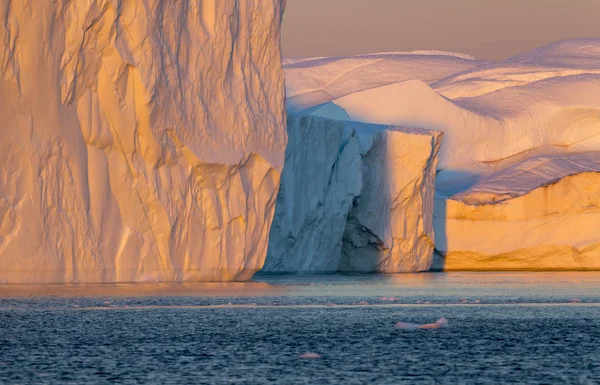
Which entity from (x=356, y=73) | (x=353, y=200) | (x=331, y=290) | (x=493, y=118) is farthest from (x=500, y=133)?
(x=331, y=290)

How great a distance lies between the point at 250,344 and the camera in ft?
30.0

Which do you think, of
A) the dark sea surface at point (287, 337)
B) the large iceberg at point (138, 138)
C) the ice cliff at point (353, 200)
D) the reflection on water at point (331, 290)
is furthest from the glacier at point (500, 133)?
the dark sea surface at point (287, 337)

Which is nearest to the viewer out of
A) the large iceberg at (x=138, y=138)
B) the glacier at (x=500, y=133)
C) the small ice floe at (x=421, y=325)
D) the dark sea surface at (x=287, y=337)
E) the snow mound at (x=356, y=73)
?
the dark sea surface at (x=287, y=337)

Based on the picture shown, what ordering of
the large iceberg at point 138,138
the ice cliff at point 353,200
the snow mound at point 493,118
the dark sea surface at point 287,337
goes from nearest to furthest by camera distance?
the dark sea surface at point 287,337
the large iceberg at point 138,138
the ice cliff at point 353,200
the snow mound at point 493,118

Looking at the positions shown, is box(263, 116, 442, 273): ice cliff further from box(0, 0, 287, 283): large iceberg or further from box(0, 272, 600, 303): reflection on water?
box(0, 0, 287, 283): large iceberg

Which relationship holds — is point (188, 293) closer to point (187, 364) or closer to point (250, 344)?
point (250, 344)

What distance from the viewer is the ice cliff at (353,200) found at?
2486cm

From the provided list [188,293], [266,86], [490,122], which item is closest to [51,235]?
[188,293]

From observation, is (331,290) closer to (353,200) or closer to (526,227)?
(353,200)

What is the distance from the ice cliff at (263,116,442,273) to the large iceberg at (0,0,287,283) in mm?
3978

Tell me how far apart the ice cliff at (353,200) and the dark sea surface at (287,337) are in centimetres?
796

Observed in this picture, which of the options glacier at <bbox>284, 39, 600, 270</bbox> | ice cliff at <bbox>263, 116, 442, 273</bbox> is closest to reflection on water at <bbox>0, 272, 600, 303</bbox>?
ice cliff at <bbox>263, 116, 442, 273</bbox>

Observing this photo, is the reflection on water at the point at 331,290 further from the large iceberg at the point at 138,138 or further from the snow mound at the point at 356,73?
the snow mound at the point at 356,73

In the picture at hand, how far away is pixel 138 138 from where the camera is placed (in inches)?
720
